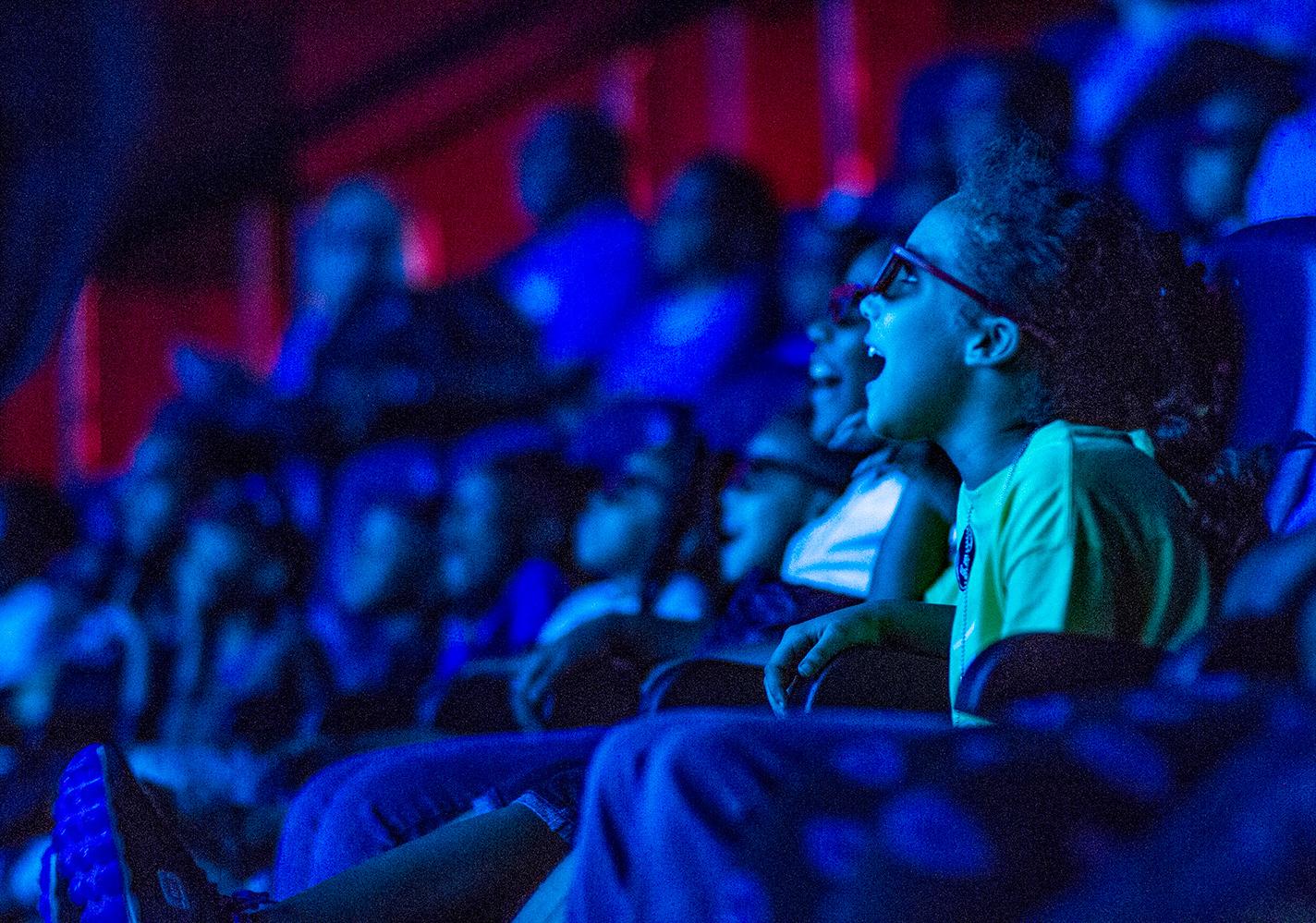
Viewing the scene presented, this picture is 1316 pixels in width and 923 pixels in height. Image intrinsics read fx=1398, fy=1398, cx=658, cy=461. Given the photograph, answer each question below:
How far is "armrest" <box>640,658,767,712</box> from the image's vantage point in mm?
1541

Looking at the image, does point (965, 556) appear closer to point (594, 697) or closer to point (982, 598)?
point (982, 598)

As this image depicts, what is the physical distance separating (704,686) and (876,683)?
30 centimetres

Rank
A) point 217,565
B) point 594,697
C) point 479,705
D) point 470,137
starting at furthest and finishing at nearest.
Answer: point 470,137 < point 217,565 < point 479,705 < point 594,697

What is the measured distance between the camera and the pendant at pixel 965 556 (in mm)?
1226

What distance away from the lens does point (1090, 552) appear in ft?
3.54

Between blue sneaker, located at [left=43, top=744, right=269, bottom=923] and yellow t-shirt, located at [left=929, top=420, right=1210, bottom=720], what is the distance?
0.71 metres

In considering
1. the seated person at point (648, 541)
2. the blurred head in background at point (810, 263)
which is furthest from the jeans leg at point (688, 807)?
the blurred head in background at point (810, 263)

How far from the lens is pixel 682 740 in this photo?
97 cm

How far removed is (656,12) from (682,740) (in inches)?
210

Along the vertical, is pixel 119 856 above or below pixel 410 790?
above

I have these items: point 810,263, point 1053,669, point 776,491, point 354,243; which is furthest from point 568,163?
point 1053,669

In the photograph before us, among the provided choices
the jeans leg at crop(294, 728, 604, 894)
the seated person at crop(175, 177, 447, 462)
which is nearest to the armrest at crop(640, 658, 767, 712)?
the jeans leg at crop(294, 728, 604, 894)

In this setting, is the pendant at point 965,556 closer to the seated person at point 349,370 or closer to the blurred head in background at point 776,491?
the blurred head in background at point 776,491

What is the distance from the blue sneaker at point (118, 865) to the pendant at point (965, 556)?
2.30ft
